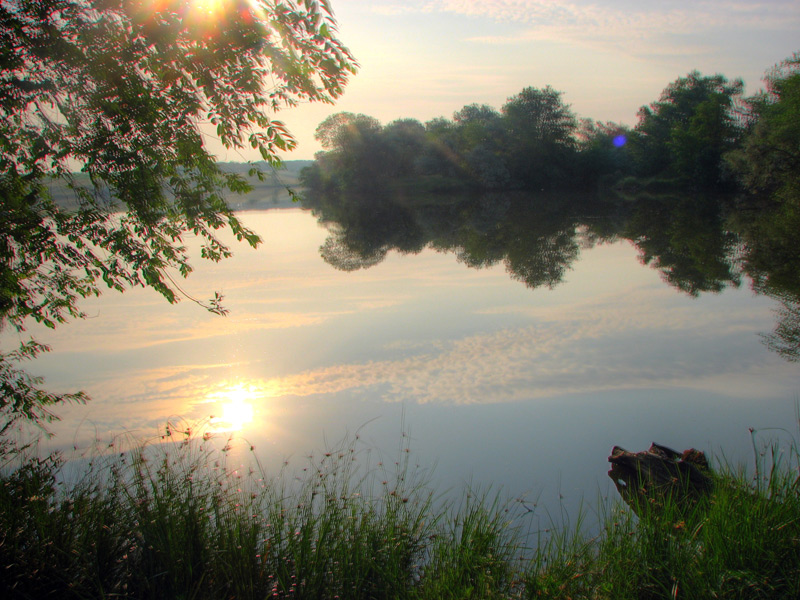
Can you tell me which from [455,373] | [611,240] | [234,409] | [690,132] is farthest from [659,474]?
[690,132]

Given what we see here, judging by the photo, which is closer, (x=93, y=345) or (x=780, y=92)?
(x=93, y=345)

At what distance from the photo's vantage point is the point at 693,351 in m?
9.77

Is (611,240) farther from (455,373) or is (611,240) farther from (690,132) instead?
(690,132)

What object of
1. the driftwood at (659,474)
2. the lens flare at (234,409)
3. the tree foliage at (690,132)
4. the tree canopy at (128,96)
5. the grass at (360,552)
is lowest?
the lens flare at (234,409)

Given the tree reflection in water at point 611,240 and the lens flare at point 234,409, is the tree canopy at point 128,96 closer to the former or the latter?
the lens flare at point 234,409

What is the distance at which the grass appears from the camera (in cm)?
349

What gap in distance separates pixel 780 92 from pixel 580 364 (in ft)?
152

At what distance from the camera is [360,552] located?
12.8ft

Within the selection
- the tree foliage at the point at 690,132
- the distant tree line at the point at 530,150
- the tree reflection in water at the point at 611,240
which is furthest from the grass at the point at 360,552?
the distant tree line at the point at 530,150

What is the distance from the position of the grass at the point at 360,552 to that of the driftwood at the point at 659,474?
11.0 inches

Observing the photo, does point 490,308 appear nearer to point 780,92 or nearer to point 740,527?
point 740,527

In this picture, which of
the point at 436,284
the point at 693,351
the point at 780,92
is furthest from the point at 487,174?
the point at 693,351

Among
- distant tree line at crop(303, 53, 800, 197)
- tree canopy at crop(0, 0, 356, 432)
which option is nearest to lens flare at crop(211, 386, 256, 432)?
tree canopy at crop(0, 0, 356, 432)

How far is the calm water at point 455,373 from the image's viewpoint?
260 inches
